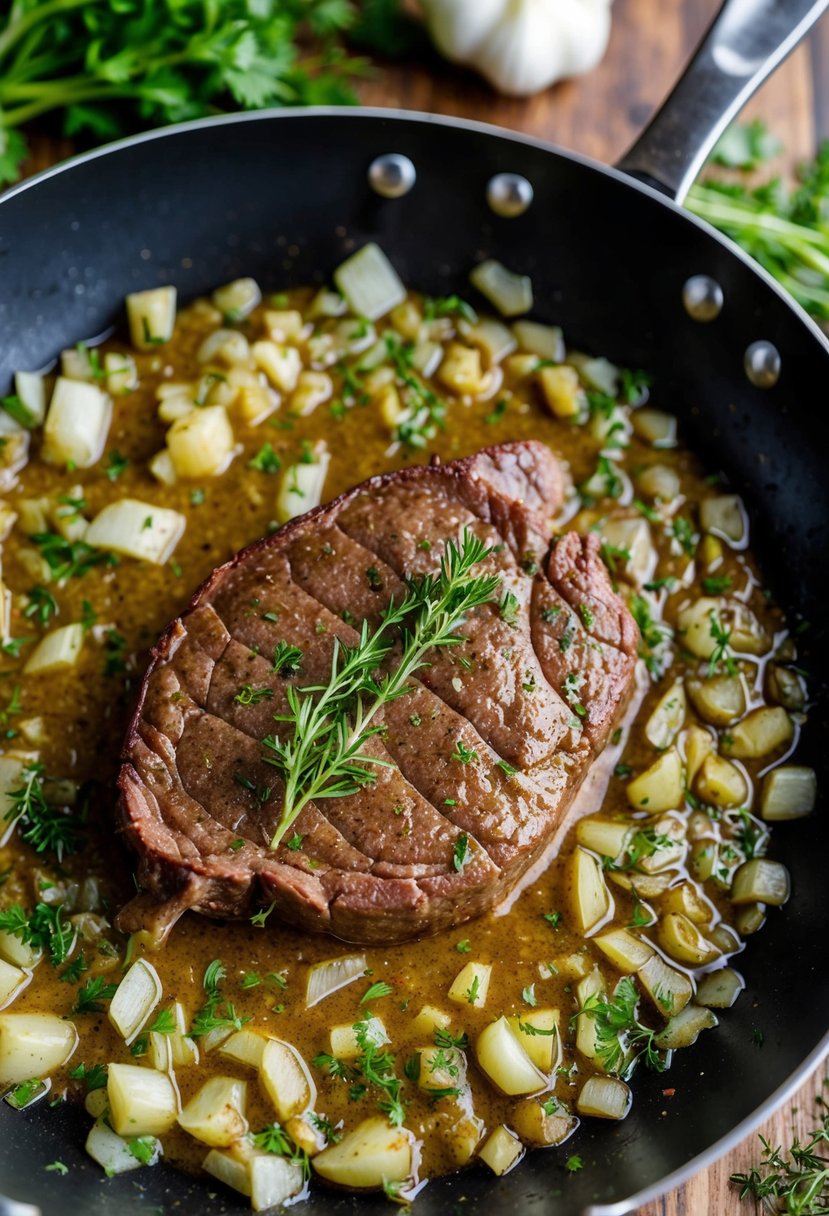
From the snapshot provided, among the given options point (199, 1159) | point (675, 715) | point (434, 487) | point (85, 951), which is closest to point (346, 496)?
point (434, 487)

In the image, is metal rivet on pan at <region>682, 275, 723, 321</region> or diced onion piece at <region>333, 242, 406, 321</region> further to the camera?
diced onion piece at <region>333, 242, 406, 321</region>

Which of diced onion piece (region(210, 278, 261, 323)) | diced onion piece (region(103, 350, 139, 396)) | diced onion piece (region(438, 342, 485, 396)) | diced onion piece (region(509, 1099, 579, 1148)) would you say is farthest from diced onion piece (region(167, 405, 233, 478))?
diced onion piece (region(509, 1099, 579, 1148))

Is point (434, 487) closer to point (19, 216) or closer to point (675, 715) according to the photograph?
point (675, 715)

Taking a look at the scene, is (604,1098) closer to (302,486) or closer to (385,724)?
(385,724)

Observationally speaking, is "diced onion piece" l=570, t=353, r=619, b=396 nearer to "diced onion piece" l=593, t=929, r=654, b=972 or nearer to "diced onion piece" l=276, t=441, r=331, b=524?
"diced onion piece" l=276, t=441, r=331, b=524

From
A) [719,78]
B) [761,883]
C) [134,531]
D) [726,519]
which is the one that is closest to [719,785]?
[761,883]

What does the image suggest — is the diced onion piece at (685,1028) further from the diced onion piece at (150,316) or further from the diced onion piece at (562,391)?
the diced onion piece at (150,316)

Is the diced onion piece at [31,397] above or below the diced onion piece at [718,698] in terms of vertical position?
below

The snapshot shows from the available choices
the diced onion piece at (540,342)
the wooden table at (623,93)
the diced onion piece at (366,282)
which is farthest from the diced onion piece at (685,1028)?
the wooden table at (623,93)
